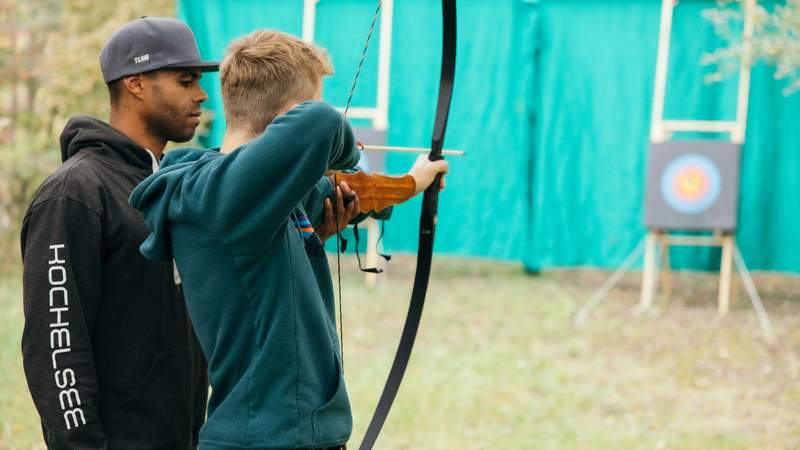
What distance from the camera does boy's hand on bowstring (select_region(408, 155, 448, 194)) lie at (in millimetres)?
1862

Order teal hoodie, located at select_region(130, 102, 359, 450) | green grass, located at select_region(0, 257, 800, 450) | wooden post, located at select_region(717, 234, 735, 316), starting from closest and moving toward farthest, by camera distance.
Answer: teal hoodie, located at select_region(130, 102, 359, 450)
green grass, located at select_region(0, 257, 800, 450)
wooden post, located at select_region(717, 234, 735, 316)

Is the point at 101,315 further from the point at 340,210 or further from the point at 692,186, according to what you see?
the point at 692,186

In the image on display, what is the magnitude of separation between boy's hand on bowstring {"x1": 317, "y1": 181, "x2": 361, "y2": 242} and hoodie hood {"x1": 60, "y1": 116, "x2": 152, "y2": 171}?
31cm

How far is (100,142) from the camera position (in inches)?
62.2

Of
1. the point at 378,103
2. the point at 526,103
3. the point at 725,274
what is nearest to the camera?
the point at 725,274

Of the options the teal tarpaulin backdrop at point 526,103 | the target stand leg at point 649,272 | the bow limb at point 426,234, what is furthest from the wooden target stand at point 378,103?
the bow limb at point 426,234

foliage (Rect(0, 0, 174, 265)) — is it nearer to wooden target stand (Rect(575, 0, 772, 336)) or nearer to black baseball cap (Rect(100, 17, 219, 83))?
wooden target stand (Rect(575, 0, 772, 336))

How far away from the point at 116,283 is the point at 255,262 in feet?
1.04

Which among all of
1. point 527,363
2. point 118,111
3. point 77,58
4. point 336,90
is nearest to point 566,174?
point 336,90

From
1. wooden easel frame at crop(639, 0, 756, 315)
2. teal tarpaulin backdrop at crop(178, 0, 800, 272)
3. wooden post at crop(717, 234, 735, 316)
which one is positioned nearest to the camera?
wooden post at crop(717, 234, 735, 316)

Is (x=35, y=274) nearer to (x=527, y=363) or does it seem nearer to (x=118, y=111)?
Result: (x=118, y=111)

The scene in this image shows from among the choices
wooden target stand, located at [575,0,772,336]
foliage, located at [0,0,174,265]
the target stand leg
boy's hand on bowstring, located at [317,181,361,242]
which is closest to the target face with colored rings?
wooden target stand, located at [575,0,772,336]

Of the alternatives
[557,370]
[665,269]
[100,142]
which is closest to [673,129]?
[665,269]

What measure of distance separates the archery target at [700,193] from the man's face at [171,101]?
174 inches
